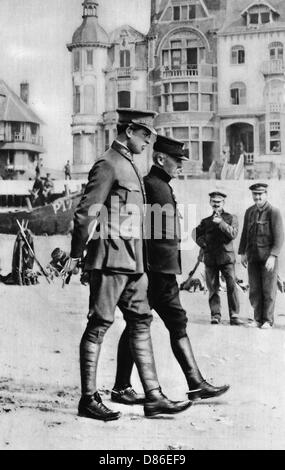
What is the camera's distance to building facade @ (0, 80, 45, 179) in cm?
675

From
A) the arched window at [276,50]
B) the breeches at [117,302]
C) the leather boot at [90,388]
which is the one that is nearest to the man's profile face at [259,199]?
the arched window at [276,50]

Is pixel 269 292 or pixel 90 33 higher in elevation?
pixel 90 33

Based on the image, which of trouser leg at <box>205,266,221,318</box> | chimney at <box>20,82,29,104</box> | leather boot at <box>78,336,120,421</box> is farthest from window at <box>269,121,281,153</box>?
leather boot at <box>78,336,120,421</box>

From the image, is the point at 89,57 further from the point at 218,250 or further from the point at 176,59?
the point at 218,250

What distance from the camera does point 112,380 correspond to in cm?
586

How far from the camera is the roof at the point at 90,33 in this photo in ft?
22.2

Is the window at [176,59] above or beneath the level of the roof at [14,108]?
above

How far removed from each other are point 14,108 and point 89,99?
0.62 metres

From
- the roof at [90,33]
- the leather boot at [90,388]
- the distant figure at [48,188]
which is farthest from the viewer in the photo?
the distant figure at [48,188]

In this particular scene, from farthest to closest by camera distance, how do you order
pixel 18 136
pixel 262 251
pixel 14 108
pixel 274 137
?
pixel 274 137
pixel 14 108
pixel 18 136
pixel 262 251

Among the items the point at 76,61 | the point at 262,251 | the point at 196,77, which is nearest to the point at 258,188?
the point at 262,251

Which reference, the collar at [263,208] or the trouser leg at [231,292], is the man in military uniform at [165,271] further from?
the collar at [263,208]

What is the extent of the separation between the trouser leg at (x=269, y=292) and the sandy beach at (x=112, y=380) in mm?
84

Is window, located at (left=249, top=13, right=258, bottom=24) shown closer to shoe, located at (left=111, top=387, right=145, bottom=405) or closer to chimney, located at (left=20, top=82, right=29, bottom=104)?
chimney, located at (left=20, top=82, right=29, bottom=104)
